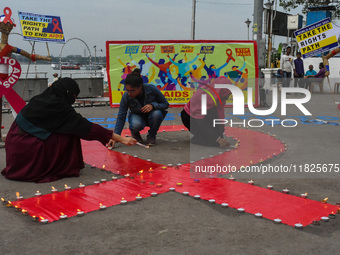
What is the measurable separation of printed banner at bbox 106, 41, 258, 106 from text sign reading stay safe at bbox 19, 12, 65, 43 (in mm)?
2954

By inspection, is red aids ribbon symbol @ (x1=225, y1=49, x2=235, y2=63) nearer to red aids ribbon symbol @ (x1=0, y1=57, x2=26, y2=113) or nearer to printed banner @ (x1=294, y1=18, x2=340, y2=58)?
printed banner @ (x1=294, y1=18, x2=340, y2=58)

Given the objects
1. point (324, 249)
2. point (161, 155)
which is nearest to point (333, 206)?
point (324, 249)

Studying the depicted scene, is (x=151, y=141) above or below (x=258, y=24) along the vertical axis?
below

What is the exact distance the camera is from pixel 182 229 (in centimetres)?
345

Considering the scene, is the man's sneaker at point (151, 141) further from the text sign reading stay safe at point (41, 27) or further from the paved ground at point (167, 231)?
the text sign reading stay safe at point (41, 27)

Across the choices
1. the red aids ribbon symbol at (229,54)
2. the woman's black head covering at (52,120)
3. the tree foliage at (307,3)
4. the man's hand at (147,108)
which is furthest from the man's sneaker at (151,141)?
the tree foliage at (307,3)

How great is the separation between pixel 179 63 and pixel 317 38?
6521mm

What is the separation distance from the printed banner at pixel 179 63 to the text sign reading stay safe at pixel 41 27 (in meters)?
2.95

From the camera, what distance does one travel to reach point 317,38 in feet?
27.7

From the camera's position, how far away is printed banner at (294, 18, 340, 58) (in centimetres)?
827

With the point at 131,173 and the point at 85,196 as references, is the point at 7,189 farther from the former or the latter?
the point at 131,173

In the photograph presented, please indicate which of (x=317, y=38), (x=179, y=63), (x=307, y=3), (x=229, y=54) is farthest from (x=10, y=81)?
(x=307, y=3)

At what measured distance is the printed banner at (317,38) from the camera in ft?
27.1

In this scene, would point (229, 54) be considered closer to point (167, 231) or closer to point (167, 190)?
point (167, 190)
